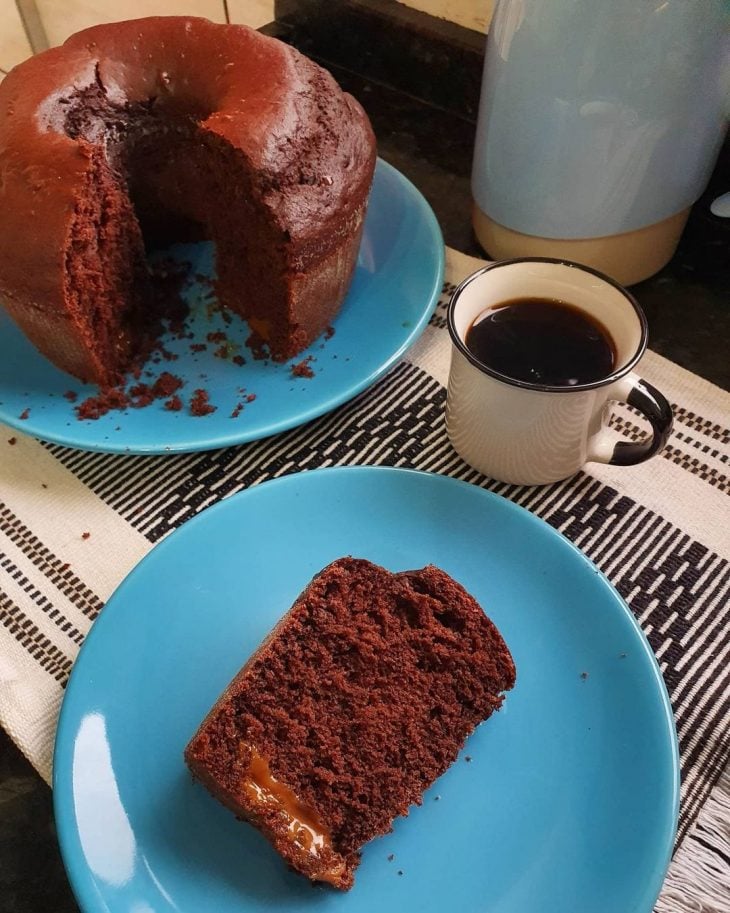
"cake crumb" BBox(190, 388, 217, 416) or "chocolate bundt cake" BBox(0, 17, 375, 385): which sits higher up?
"chocolate bundt cake" BBox(0, 17, 375, 385)

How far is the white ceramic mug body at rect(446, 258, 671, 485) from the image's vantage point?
113 centimetres

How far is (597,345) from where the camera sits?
122cm

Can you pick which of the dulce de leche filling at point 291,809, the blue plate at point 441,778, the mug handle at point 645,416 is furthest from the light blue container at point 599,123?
the dulce de leche filling at point 291,809

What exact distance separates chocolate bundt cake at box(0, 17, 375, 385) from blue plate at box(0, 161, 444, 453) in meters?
0.05

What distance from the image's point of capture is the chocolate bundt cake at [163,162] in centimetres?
134

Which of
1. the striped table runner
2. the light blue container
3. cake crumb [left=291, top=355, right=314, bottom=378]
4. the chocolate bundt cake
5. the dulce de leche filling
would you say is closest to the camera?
the dulce de leche filling

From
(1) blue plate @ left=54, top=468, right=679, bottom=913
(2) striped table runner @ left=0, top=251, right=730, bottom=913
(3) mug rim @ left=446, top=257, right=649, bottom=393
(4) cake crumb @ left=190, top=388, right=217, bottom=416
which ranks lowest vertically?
(2) striped table runner @ left=0, top=251, right=730, bottom=913

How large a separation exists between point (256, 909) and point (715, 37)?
1343mm

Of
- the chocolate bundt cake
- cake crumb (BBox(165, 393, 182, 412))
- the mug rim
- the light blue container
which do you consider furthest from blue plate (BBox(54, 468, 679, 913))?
the light blue container

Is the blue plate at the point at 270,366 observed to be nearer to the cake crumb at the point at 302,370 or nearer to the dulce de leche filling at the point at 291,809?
the cake crumb at the point at 302,370

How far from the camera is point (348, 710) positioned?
99 centimetres

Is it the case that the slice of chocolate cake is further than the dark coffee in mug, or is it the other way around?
the dark coffee in mug

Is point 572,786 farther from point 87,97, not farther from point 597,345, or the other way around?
point 87,97

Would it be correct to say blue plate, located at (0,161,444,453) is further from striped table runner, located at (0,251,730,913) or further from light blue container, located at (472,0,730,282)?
light blue container, located at (472,0,730,282)
